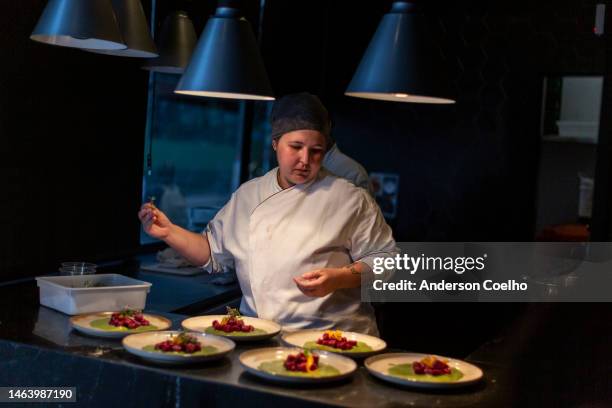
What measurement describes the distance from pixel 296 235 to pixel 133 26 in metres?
0.88

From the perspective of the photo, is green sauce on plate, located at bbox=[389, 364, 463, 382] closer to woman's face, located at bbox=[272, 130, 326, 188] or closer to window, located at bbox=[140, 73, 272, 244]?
woman's face, located at bbox=[272, 130, 326, 188]

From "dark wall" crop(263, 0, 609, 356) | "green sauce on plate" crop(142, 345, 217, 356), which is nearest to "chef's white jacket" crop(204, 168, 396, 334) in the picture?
"green sauce on plate" crop(142, 345, 217, 356)

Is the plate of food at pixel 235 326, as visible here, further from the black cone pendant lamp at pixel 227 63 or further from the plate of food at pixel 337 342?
the black cone pendant lamp at pixel 227 63

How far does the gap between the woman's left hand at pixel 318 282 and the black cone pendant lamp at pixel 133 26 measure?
95cm

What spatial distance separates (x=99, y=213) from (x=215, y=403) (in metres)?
2.01

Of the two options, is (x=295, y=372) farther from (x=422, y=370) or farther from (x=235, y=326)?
(x=235, y=326)

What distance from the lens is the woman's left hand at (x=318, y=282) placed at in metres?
2.43

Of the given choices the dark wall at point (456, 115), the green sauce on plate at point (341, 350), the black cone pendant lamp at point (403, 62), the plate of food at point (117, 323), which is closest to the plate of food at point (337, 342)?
the green sauce on plate at point (341, 350)

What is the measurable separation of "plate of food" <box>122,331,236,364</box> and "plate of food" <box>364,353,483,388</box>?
0.40 meters

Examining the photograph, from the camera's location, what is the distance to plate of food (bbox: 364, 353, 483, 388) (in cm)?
197

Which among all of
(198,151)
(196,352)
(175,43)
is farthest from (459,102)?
(196,352)

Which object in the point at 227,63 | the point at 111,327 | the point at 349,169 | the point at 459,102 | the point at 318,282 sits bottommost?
the point at 111,327

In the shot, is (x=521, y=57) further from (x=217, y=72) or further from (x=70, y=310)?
(x=70, y=310)

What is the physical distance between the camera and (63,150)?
Result: 3512 millimetres
